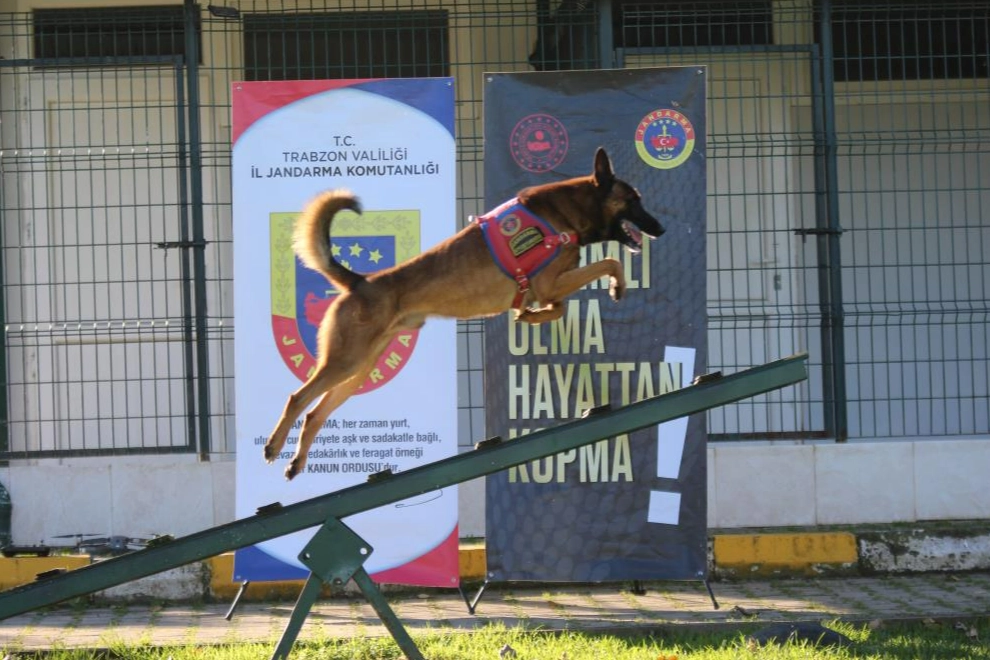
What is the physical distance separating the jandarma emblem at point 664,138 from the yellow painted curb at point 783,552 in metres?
2.68

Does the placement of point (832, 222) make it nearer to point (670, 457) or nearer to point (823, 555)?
point (823, 555)

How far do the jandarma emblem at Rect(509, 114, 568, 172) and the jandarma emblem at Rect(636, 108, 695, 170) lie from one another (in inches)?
17.5

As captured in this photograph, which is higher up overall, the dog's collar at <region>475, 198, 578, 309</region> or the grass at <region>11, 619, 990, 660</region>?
the dog's collar at <region>475, 198, 578, 309</region>

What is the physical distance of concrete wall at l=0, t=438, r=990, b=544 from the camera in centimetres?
877

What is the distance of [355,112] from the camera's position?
24.1 feet

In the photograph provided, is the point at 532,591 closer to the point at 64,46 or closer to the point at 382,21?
the point at 382,21

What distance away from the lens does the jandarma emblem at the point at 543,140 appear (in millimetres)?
7312

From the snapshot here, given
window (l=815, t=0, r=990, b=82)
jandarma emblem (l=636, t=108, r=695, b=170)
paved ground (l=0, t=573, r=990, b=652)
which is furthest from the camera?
window (l=815, t=0, r=990, b=82)

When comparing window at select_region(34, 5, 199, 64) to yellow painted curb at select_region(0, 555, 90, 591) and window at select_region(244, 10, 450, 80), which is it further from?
yellow painted curb at select_region(0, 555, 90, 591)

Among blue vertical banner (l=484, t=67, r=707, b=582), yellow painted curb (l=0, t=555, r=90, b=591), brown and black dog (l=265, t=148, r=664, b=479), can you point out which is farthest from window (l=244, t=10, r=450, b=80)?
brown and black dog (l=265, t=148, r=664, b=479)

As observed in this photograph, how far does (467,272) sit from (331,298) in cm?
272

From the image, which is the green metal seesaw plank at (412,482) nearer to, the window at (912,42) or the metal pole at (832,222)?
the metal pole at (832,222)

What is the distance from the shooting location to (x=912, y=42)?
10.1m

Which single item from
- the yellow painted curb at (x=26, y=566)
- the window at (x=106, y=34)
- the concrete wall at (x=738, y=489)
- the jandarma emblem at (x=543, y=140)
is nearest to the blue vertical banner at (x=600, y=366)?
the jandarma emblem at (x=543, y=140)
